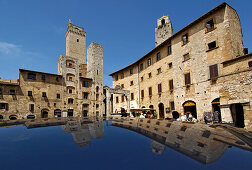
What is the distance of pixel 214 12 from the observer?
17.2 metres

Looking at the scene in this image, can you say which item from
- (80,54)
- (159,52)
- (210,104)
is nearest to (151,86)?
(159,52)

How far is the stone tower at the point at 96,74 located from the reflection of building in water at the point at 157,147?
33200 mm

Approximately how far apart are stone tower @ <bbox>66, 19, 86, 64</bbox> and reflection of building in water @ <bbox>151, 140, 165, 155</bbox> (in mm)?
51205

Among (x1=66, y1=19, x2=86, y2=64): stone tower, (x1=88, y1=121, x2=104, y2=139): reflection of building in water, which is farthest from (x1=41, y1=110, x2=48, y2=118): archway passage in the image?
(x1=88, y1=121, x2=104, y2=139): reflection of building in water

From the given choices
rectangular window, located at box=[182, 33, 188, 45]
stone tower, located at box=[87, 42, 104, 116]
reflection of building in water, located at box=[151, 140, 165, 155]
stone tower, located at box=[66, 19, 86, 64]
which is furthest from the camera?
stone tower, located at box=[66, 19, 86, 64]

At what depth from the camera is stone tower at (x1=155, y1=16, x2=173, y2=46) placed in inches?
1516

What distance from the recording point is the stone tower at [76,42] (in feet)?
156

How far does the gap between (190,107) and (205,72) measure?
5501 millimetres

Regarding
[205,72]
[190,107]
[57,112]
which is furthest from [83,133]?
[57,112]

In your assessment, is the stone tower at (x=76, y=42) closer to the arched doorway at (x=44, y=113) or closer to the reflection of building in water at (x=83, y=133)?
the arched doorway at (x=44, y=113)

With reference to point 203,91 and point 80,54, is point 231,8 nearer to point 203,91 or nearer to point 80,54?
point 203,91

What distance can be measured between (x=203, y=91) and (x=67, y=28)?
50863 mm

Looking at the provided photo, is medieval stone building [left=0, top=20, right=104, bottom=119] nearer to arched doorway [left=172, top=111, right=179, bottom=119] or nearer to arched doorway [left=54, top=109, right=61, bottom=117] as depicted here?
arched doorway [left=54, top=109, right=61, bottom=117]

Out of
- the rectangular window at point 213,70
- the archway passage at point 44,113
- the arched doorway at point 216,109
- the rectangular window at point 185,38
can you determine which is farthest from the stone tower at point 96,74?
the rectangular window at point 213,70
